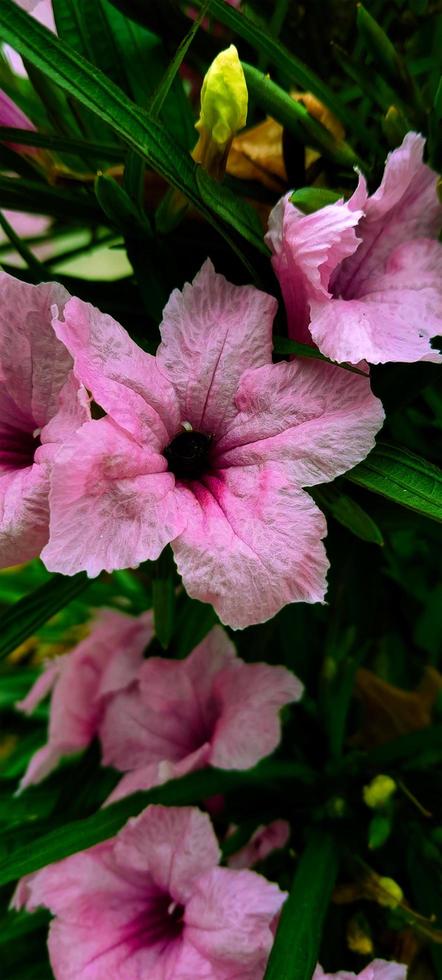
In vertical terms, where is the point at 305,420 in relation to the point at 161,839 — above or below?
above

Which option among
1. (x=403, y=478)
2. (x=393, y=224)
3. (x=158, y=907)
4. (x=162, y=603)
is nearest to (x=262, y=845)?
(x=158, y=907)

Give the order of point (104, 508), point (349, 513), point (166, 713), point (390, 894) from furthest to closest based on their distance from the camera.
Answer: point (166, 713), point (390, 894), point (349, 513), point (104, 508)

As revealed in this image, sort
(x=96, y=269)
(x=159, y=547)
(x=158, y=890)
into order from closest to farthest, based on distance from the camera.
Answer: (x=159, y=547), (x=158, y=890), (x=96, y=269)

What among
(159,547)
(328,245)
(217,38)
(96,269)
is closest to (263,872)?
(159,547)

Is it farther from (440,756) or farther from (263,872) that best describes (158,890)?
(440,756)

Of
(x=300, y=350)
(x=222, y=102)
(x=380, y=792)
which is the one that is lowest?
(x=380, y=792)

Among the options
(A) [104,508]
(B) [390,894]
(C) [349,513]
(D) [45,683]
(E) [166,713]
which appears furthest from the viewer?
(D) [45,683]

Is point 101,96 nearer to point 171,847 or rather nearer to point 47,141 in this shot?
point 47,141
